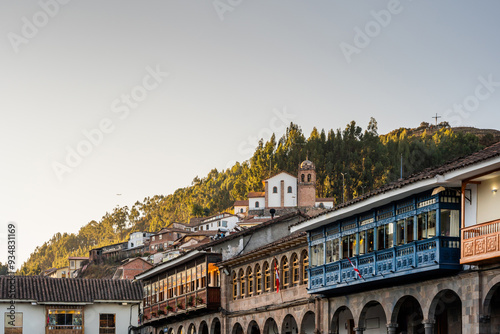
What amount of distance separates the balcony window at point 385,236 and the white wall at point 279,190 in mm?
105209

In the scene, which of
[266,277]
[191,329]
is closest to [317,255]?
[266,277]

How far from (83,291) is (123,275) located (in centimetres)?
3692

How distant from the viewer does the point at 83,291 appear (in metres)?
64.9

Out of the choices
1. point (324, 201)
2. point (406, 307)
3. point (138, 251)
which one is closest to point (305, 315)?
point (406, 307)

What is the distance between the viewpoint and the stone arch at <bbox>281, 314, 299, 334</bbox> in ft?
140

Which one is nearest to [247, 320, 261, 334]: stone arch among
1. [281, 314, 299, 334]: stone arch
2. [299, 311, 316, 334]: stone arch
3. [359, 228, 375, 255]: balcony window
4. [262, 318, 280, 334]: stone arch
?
[262, 318, 280, 334]: stone arch

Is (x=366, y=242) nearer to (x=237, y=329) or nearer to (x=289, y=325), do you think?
(x=289, y=325)

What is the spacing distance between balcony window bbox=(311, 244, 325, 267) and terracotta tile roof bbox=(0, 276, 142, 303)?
2994cm

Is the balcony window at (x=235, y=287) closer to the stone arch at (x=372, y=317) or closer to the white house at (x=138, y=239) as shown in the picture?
the stone arch at (x=372, y=317)

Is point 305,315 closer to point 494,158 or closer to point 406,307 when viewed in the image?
point 406,307

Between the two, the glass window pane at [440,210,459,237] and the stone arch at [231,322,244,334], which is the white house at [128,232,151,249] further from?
the glass window pane at [440,210,459,237]

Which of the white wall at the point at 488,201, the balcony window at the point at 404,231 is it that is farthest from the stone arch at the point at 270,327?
the white wall at the point at 488,201

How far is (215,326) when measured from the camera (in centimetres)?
5288

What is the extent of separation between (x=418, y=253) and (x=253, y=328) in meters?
20.7
